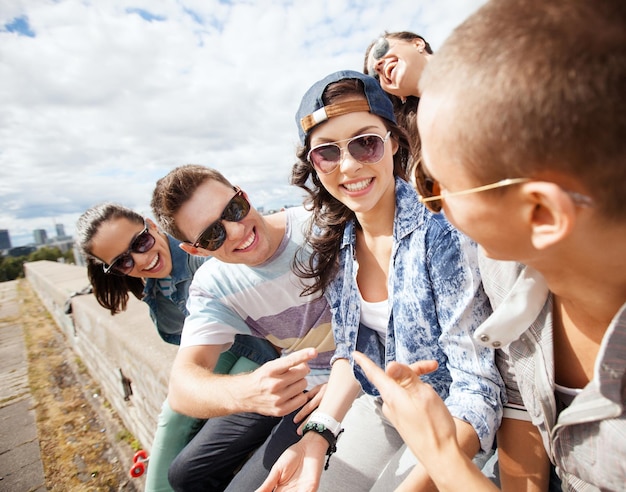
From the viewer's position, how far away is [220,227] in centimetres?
218

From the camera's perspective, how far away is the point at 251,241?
2.17 m

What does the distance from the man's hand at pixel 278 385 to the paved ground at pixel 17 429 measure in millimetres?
4114

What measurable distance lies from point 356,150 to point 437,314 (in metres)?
0.81

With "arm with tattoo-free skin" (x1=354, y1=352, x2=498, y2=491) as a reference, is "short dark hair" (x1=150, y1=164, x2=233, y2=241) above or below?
above

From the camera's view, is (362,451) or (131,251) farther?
(131,251)

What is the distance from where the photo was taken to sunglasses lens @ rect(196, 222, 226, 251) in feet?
7.10

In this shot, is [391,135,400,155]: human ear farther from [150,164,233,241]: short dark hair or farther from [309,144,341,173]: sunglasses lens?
[150,164,233,241]: short dark hair

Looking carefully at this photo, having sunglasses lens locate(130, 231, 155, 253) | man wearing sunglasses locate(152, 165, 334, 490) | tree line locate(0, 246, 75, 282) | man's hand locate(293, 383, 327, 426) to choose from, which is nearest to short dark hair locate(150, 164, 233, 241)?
man wearing sunglasses locate(152, 165, 334, 490)

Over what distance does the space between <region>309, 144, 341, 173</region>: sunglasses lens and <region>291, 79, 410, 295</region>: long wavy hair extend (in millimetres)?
111

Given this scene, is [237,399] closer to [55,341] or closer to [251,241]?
[251,241]

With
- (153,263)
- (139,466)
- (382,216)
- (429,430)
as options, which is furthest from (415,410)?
(139,466)

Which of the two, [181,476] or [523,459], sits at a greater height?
[523,459]

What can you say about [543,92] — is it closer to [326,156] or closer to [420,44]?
A: [326,156]

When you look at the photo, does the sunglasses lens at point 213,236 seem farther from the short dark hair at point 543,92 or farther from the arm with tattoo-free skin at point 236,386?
the short dark hair at point 543,92
